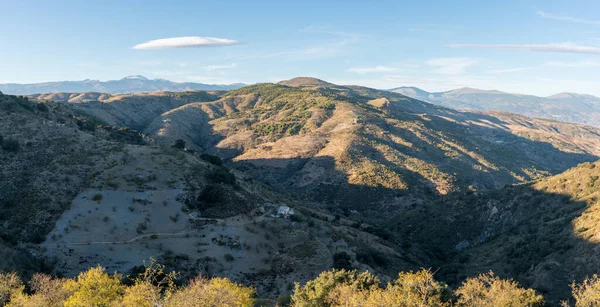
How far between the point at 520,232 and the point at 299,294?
1920 inches

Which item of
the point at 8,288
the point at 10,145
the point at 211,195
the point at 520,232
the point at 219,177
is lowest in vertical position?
the point at 520,232

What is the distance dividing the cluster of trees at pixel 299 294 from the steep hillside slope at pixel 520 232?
1768 centimetres

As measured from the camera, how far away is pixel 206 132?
559 feet

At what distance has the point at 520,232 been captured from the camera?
62.1 meters

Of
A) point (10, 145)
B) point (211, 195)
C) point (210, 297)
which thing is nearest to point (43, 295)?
point (210, 297)

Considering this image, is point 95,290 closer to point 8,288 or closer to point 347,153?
point 8,288

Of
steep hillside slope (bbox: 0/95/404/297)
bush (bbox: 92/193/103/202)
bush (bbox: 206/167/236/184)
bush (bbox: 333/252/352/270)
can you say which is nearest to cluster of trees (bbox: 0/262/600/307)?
steep hillside slope (bbox: 0/95/404/297)

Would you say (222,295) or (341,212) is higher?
(222,295)

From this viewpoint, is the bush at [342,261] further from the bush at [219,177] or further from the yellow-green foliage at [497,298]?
the bush at [219,177]

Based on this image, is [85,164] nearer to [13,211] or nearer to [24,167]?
[24,167]

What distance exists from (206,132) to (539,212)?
138 metres

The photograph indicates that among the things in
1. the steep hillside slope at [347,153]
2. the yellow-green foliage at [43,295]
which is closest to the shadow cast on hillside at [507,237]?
the steep hillside slope at [347,153]

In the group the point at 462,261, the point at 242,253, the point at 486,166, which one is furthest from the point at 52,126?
the point at 486,166

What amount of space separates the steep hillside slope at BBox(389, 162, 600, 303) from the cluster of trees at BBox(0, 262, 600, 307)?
17.7m
